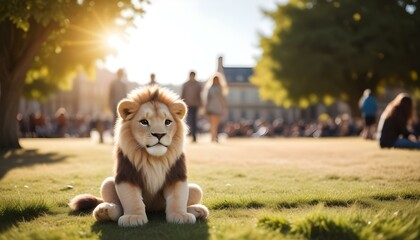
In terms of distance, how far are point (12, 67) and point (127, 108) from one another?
11.0 meters

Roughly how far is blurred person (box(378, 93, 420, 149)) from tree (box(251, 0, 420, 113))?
721 inches

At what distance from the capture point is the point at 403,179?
612 centimetres

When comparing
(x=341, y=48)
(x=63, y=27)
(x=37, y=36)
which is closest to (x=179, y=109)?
(x=37, y=36)

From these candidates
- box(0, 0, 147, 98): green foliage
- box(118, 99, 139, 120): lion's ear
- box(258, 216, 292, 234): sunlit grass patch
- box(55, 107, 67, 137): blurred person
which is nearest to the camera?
box(258, 216, 292, 234): sunlit grass patch

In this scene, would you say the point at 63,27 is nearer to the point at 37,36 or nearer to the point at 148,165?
the point at 37,36

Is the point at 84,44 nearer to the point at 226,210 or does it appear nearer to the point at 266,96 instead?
the point at 226,210

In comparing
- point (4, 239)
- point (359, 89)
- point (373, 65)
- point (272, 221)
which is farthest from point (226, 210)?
point (359, 89)

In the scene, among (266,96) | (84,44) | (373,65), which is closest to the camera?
(84,44)

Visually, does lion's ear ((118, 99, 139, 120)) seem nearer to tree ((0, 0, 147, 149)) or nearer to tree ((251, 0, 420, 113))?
tree ((0, 0, 147, 149))

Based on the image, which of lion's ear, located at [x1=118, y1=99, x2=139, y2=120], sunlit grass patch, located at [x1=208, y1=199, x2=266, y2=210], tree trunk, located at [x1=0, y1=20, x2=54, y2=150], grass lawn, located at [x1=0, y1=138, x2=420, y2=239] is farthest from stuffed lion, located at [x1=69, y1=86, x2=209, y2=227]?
tree trunk, located at [x1=0, y1=20, x2=54, y2=150]

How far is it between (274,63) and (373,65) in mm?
6764

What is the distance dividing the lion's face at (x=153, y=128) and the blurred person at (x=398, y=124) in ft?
29.9

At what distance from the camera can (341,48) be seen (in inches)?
1150

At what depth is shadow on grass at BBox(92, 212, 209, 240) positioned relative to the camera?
3105mm
